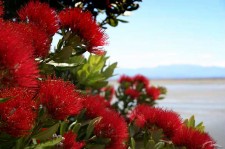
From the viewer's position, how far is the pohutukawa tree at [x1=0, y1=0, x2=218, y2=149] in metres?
0.90

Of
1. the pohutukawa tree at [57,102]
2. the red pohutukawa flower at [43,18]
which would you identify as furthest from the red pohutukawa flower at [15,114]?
the red pohutukawa flower at [43,18]

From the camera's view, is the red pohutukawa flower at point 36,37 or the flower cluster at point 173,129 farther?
the flower cluster at point 173,129

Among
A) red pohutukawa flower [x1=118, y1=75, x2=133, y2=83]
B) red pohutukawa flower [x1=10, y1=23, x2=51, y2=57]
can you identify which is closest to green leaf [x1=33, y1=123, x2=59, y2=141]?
red pohutukawa flower [x1=10, y1=23, x2=51, y2=57]

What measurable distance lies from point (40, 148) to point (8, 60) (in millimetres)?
298

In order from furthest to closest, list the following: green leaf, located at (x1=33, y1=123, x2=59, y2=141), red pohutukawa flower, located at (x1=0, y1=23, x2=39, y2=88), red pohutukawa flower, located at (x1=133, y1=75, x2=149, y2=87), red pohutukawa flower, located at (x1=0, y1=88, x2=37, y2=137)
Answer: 1. red pohutukawa flower, located at (x1=133, y1=75, x2=149, y2=87)
2. green leaf, located at (x1=33, y1=123, x2=59, y2=141)
3. red pohutukawa flower, located at (x1=0, y1=88, x2=37, y2=137)
4. red pohutukawa flower, located at (x1=0, y1=23, x2=39, y2=88)

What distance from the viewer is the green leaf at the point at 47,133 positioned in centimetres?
109

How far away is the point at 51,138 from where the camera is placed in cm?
114

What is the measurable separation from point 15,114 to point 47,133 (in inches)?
5.9

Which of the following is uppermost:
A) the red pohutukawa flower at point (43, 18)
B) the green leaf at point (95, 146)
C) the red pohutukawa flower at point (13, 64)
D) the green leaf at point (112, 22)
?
the green leaf at point (112, 22)

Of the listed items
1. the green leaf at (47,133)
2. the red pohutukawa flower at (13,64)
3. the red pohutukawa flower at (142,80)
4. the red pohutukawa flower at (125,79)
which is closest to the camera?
the red pohutukawa flower at (13,64)

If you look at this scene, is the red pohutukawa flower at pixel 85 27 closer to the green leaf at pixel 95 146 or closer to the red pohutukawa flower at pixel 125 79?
the green leaf at pixel 95 146

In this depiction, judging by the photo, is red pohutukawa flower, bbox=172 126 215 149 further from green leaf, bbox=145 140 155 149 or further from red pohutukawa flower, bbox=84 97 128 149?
red pohutukawa flower, bbox=84 97 128 149

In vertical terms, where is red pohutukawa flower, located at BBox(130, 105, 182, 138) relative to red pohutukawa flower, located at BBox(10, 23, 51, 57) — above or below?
below

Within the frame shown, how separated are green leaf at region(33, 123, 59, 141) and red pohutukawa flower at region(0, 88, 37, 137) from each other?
0.29 ft
